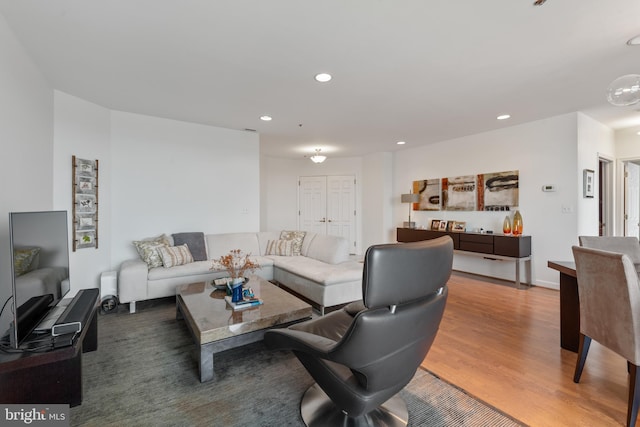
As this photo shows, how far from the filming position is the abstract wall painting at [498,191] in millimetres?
4441

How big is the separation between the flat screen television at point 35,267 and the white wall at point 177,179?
79.9 inches

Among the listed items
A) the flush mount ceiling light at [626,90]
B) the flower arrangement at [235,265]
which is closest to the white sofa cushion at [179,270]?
the flower arrangement at [235,265]

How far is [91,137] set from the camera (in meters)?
3.48

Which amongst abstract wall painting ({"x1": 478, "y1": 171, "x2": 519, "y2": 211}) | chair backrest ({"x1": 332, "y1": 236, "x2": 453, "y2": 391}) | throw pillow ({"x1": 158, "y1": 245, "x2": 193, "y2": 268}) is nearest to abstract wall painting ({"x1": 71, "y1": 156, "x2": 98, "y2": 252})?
throw pillow ({"x1": 158, "y1": 245, "x2": 193, "y2": 268})

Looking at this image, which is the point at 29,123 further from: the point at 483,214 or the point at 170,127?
the point at 483,214

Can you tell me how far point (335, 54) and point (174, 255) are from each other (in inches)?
119

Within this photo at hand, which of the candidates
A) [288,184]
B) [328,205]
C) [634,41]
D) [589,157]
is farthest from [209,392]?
[288,184]

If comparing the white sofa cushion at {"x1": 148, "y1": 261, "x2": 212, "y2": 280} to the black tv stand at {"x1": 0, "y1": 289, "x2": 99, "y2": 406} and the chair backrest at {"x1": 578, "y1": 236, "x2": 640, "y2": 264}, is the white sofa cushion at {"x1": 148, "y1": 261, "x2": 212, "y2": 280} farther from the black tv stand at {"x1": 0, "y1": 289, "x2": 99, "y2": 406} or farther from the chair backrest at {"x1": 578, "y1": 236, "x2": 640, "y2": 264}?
the chair backrest at {"x1": 578, "y1": 236, "x2": 640, "y2": 264}

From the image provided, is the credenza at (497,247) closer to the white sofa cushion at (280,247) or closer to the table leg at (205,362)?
the white sofa cushion at (280,247)

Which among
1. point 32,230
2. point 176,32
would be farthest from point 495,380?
point 176,32

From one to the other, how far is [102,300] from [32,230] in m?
1.98

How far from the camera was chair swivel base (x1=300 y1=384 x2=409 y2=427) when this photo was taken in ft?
5.01

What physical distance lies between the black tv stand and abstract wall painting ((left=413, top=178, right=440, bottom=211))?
5.49 metres

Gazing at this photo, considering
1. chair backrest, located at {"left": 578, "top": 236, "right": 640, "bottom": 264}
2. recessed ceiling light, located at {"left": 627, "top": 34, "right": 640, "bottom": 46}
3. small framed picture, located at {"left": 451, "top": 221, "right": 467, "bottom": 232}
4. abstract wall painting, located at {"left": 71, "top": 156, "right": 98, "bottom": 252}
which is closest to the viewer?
recessed ceiling light, located at {"left": 627, "top": 34, "right": 640, "bottom": 46}
